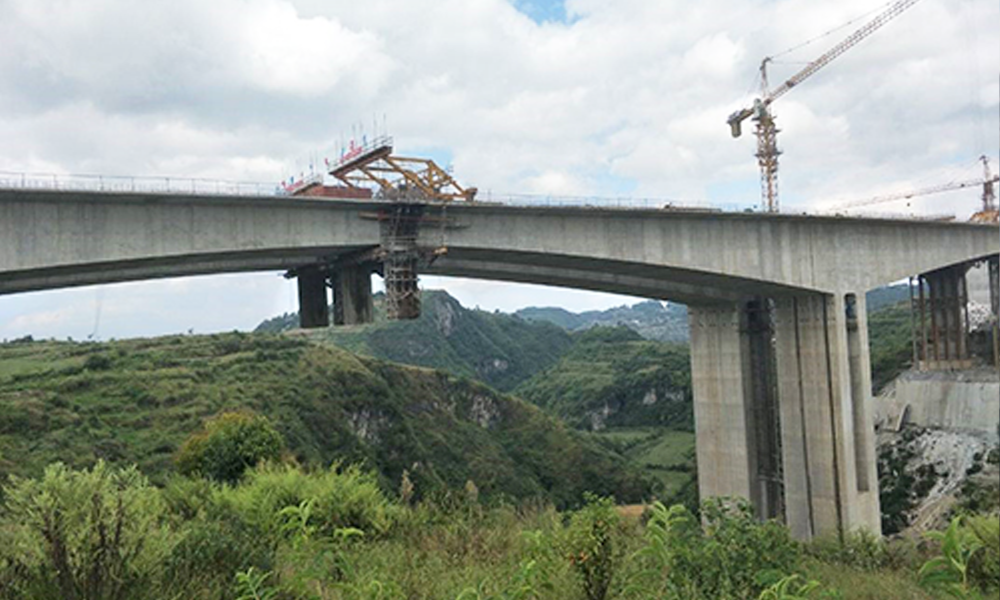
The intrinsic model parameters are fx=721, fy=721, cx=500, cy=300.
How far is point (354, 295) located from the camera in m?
21.6

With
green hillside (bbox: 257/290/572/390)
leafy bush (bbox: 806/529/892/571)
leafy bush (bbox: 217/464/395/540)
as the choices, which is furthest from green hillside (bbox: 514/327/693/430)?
leafy bush (bbox: 217/464/395/540)

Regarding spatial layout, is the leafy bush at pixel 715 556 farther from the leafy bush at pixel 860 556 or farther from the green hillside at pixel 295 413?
the green hillside at pixel 295 413

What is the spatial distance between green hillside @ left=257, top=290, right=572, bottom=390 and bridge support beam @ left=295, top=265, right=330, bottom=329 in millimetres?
78993

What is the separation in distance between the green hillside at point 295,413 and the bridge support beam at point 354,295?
5750mm

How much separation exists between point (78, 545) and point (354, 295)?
15951mm

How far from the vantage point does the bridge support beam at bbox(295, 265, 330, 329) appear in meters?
22.7

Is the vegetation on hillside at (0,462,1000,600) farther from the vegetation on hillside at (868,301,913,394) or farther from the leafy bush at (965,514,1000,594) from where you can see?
the vegetation on hillside at (868,301,913,394)

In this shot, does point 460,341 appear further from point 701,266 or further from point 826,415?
point 701,266

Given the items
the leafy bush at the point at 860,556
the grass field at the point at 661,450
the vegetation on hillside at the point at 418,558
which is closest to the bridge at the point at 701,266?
the vegetation on hillside at the point at 418,558

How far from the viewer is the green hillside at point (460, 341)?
115 m

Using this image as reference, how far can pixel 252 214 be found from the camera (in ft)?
64.4

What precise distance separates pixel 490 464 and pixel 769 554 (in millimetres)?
50765

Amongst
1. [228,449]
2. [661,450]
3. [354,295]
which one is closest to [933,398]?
[354,295]

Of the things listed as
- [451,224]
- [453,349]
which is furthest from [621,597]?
[453,349]
